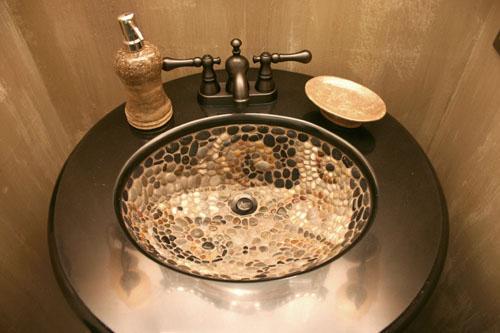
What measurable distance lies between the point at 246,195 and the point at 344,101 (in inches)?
11.7

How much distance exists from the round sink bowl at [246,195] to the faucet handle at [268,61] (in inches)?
2.8

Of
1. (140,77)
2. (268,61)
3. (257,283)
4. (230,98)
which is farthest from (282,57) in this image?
(257,283)

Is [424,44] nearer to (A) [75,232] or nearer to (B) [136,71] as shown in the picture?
(B) [136,71]

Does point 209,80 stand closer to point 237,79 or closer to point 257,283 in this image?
point 237,79

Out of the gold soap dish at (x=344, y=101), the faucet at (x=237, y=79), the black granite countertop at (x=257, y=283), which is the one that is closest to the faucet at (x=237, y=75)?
the faucet at (x=237, y=79)

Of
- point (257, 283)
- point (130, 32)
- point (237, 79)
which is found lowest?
point (257, 283)

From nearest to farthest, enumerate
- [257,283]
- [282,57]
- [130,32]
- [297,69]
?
[257,283]
[130,32]
[282,57]
[297,69]

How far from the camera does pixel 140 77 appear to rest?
748 mm

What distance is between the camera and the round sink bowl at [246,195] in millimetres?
771

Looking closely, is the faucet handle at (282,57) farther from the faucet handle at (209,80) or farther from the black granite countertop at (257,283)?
the black granite countertop at (257,283)

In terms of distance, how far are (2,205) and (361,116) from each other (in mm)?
782

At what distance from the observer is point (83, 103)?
3.59 ft

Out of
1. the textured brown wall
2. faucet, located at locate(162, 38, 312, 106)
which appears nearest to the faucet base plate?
faucet, located at locate(162, 38, 312, 106)

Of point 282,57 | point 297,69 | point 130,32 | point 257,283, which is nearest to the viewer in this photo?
point 257,283
